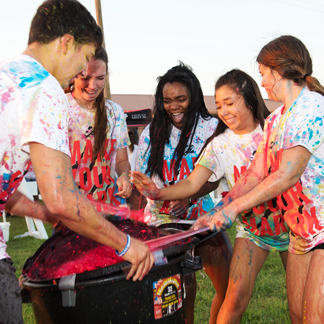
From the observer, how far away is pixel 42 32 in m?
1.39

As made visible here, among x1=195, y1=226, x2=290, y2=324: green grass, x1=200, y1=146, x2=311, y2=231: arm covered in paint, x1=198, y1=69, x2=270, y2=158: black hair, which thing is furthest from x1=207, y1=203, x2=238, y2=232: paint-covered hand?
x1=195, y1=226, x2=290, y2=324: green grass

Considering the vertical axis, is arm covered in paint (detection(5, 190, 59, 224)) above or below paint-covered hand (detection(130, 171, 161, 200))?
above

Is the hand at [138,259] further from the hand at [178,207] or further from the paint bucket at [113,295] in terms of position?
the hand at [178,207]

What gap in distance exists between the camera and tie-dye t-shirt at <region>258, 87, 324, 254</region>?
1707mm

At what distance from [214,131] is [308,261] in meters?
1.29

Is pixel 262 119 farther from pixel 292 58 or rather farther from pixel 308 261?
pixel 308 261

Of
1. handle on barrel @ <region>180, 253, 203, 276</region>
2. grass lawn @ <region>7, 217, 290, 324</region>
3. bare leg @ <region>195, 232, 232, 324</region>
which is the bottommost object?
grass lawn @ <region>7, 217, 290, 324</region>

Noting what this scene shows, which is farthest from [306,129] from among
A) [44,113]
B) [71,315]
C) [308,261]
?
[71,315]

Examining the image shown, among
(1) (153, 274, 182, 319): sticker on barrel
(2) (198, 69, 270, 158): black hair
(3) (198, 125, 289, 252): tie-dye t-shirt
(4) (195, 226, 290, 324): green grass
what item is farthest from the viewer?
(4) (195, 226, 290, 324): green grass

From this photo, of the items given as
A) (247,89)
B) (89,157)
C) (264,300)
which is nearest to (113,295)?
(89,157)

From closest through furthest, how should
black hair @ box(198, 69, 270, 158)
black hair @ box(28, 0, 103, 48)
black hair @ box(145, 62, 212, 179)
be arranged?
black hair @ box(28, 0, 103, 48)
black hair @ box(198, 69, 270, 158)
black hair @ box(145, 62, 212, 179)

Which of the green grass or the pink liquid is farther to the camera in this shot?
the green grass

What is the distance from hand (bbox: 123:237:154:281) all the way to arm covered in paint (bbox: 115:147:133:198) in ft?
3.89

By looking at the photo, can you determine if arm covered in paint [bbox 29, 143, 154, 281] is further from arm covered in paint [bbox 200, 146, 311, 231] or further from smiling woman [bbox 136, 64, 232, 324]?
smiling woman [bbox 136, 64, 232, 324]
